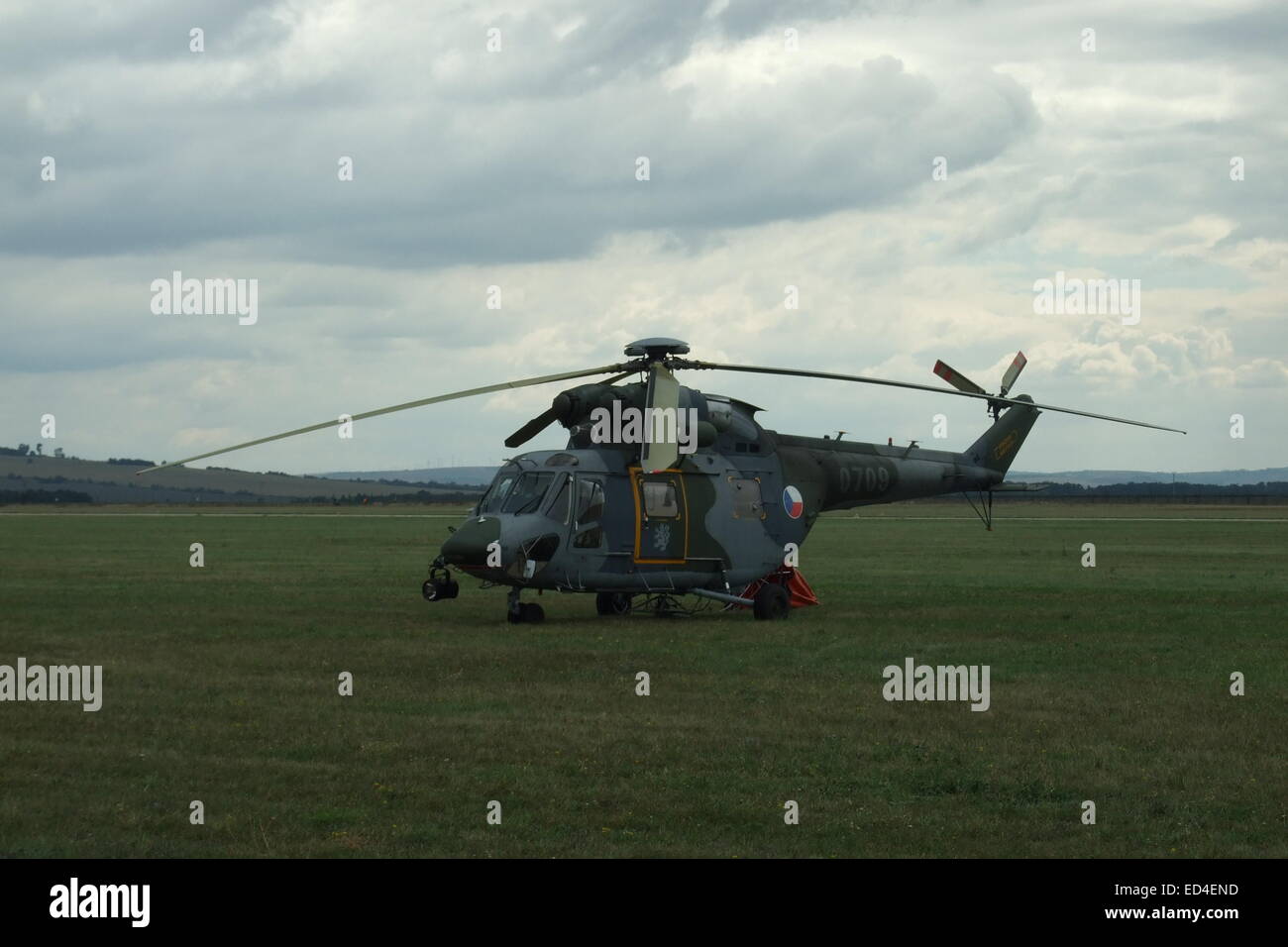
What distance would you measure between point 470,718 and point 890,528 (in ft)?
226

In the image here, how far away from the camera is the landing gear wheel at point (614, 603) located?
2948 cm

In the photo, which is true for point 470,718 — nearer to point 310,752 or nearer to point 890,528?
point 310,752

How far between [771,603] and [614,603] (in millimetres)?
3103

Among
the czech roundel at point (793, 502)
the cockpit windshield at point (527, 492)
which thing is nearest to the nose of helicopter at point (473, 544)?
the cockpit windshield at point (527, 492)

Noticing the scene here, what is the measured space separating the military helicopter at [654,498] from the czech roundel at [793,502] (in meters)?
0.03

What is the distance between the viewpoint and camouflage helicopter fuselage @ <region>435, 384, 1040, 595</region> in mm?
26094

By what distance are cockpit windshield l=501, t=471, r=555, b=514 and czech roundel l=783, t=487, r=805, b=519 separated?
5.64m

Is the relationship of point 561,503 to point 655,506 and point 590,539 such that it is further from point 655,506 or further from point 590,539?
point 655,506

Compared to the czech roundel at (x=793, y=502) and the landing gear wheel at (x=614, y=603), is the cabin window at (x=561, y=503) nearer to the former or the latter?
the landing gear wheel at (x=614, y=603)

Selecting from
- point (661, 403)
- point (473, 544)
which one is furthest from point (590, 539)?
point (661, 403)

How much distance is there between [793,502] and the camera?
99.5 ft

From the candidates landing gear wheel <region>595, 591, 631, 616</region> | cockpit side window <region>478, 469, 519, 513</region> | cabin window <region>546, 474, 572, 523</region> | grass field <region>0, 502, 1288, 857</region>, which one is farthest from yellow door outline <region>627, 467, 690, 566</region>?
cockpit side window <region>478, 469, 519, 513</region>

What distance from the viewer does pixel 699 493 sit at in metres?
28.4

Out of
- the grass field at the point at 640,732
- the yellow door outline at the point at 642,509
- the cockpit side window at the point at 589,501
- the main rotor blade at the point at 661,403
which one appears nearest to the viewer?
the grass field at the point at 640,732
